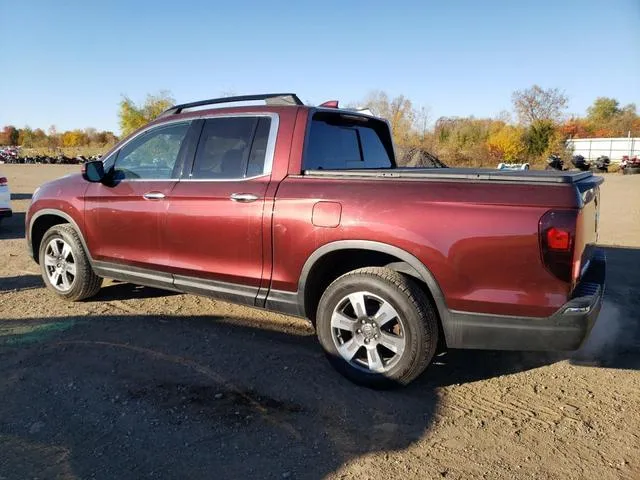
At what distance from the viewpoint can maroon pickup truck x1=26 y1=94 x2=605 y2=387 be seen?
9.77ft

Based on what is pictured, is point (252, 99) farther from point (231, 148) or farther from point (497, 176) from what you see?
point (497, 176)

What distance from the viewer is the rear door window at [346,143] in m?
4.09

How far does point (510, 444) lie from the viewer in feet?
9.49

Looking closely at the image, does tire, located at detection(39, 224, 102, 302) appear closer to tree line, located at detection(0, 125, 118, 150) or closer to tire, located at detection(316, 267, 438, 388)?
tire, located at detection(316, 267, 438, 388)

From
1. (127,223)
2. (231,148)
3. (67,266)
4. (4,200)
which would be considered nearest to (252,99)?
(231,148)

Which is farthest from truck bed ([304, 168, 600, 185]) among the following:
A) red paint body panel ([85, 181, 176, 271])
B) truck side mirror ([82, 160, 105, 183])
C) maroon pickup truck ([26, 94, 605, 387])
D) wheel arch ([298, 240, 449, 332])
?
truck side mirror ([82, 160, 105, 183])

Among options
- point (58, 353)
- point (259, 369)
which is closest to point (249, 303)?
point (259, 369)

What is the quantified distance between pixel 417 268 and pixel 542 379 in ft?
4.63

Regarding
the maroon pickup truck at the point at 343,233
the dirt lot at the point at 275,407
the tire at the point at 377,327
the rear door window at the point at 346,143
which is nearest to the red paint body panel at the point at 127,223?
the maroon pickup truck at the point at 343,233

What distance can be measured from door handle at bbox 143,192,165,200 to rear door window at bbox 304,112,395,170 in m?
1.39

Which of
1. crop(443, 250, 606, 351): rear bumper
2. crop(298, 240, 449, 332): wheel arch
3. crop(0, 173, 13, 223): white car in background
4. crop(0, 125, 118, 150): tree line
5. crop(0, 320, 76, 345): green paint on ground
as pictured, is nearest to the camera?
crop(443, 250, 606, 351): rear bumper

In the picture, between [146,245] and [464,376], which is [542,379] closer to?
[464,376]

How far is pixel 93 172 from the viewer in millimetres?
4816

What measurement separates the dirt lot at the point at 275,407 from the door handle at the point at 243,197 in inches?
48.6
